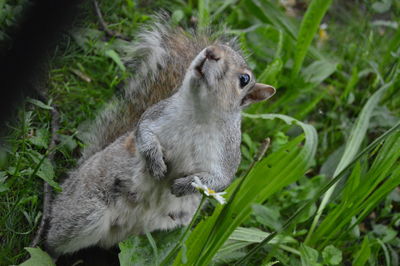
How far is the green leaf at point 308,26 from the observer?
289 centimetres

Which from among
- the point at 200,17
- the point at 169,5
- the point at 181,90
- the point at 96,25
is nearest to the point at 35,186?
the point at 181,90

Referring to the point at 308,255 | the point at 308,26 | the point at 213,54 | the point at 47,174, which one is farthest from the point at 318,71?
the point at 47,174

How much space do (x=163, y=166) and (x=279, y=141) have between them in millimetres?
877

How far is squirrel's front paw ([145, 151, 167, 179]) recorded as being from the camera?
1.98m

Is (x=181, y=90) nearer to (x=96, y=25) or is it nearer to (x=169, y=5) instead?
(x=96, y=25)

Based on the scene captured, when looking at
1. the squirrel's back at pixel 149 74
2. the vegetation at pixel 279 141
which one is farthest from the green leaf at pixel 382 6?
the squirrel's back at pixel 149 74

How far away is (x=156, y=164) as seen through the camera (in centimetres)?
198

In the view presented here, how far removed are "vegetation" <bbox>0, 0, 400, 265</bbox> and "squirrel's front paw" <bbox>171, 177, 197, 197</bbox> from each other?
0.49 feet

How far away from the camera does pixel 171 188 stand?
199cm

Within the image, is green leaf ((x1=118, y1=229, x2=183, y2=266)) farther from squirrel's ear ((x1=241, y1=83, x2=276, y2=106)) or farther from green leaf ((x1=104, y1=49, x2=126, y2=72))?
green leaf ((x1=104, y1=49, x2=126, y2=72))

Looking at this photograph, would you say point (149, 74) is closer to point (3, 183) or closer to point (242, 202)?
point (3, 183)

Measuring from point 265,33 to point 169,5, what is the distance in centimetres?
60

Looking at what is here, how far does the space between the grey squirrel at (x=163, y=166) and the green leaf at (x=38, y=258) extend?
0.33 feet

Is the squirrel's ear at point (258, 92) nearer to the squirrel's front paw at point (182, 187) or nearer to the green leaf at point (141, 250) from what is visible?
the squirrel's front paw at point (182, 187)
